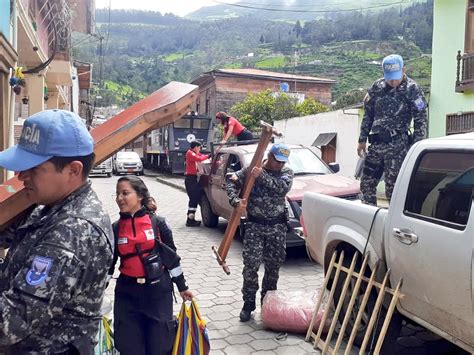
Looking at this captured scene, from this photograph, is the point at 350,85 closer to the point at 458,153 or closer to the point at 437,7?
the point at 437,7

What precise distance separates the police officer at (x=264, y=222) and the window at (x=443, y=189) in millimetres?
1498

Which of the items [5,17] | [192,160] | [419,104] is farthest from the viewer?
[192,160]

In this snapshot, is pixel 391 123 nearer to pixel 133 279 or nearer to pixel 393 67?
pixel 393 67

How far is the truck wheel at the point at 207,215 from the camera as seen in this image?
31.2 ft

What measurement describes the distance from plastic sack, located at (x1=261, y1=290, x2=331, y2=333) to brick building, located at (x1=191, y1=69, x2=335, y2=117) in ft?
115

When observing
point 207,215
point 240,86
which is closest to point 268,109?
point 240,86

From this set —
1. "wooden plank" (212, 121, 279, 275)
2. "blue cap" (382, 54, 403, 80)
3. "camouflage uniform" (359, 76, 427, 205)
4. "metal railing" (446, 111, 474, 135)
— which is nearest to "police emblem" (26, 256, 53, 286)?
"wooden plank" (212, 121, 279, 275)

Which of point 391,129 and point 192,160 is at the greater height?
point 391,129

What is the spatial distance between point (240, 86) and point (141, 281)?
3877cm

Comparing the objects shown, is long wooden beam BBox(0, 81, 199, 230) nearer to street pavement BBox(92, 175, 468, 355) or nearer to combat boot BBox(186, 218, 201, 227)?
street pavement BBox(92, 175, 468, 355)

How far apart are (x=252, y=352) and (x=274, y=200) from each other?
140 centimetres

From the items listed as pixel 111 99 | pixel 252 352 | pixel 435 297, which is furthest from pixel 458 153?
pixel 111 99

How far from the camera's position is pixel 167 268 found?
3.09 meters

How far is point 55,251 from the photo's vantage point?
58.3 inches
